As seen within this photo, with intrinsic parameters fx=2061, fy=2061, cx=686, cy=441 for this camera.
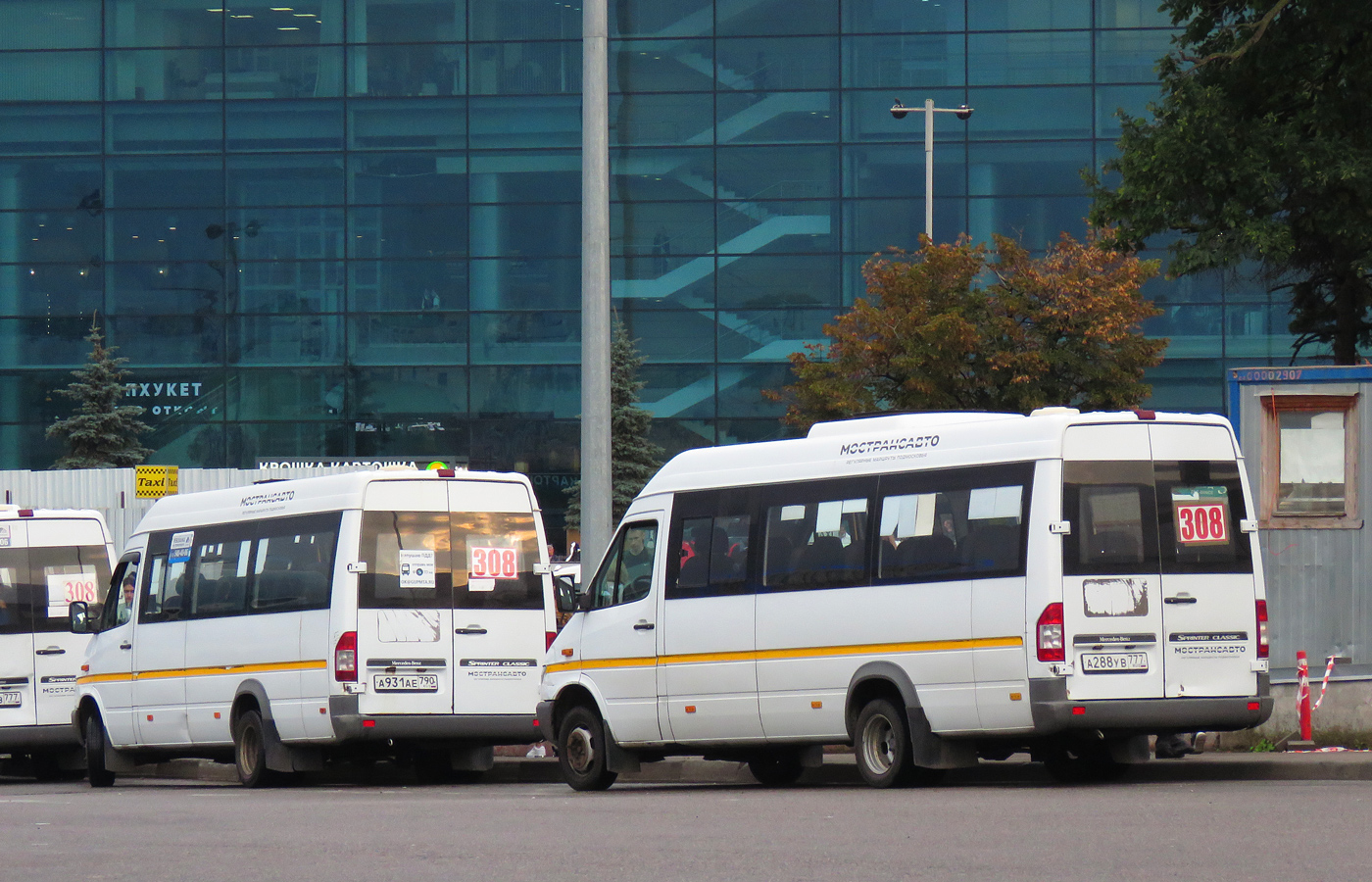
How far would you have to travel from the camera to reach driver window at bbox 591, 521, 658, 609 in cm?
1536

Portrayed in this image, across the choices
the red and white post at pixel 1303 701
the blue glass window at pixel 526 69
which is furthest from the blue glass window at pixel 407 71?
the red and white post at pixel 1303 701

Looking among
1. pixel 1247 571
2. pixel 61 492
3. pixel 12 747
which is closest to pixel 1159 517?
pixel 1247 571

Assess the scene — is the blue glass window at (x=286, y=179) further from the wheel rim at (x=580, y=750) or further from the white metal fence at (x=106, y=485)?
the wheel rim at (x=580, y=750)

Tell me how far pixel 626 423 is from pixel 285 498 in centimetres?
2565

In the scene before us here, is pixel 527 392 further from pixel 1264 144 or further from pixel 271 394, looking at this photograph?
pixel 1264 144

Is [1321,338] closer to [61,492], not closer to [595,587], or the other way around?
[595,587]

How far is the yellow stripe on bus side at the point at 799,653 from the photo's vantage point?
12.9 meters

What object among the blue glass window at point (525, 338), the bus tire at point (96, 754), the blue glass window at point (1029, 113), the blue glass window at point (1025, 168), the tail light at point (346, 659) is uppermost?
the blue glass window at point (1029, 113)

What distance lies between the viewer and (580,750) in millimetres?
15508

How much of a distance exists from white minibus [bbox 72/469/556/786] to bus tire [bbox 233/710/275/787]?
0.06 ft

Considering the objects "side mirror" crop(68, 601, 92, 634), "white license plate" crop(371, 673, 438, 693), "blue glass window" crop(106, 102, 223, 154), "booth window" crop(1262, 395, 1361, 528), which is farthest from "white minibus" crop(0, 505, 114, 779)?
"blue glass window" crop(106, 102, 223, 154)

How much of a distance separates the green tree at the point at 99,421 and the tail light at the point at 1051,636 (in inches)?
1305

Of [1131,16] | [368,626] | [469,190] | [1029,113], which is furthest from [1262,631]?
[469,190]

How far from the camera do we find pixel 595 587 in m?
15.8
